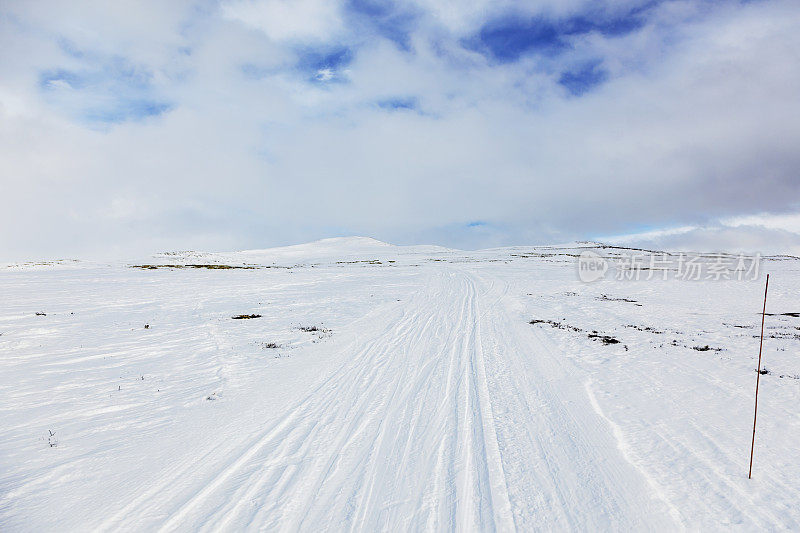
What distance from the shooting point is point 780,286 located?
31859 millimetres

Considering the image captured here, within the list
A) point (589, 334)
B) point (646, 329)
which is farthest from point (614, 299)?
point (589, 334)

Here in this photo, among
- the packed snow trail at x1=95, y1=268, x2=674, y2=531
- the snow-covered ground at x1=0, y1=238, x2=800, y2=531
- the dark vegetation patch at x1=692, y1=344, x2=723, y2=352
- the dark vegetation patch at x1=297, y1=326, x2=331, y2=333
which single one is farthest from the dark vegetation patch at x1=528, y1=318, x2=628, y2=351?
the dark vegetation patch at x1=297, y1=326, x2=331, y2=333

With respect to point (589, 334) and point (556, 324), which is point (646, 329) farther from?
point (556, 324)

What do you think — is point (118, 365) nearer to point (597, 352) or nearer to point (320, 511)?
point (320, 511)

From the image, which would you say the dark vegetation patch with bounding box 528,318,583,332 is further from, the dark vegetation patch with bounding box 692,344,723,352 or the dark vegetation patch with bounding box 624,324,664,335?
the dark vegetation patch with bounding box 692,344,723,352

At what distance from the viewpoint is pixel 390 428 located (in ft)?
19.9

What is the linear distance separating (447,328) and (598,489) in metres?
9.33

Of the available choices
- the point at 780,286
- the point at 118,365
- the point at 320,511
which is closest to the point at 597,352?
the point at 320,511

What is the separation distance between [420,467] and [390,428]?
1.17m

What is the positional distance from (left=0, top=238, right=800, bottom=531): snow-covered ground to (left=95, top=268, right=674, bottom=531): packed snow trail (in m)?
0.03

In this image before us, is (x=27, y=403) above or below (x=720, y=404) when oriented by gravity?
below

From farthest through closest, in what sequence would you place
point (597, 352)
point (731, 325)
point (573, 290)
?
point (573, 290) < point (731, 325) < point (597, 352)

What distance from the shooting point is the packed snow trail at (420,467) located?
408 cm

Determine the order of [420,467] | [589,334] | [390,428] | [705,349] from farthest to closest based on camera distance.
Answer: [589,334] → [705,349] → [390,428] → [420,467]
